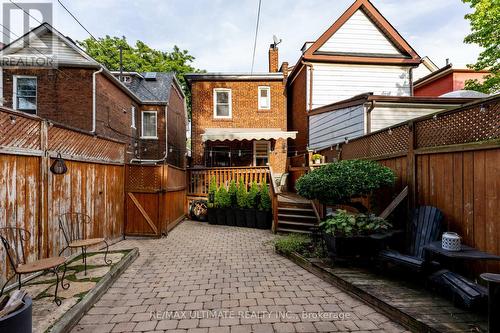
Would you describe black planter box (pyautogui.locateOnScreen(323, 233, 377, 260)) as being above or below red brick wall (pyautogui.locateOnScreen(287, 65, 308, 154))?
below

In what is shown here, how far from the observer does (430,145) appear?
4.30 metres

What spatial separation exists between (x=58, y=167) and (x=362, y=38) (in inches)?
504

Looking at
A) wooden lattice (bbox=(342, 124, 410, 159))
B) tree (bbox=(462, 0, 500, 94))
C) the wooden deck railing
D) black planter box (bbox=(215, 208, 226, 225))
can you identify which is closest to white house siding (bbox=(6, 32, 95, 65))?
the wooden deck railing

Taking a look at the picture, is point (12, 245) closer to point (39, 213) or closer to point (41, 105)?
point (39, 213)

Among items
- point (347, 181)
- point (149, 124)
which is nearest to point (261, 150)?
point (149, 124)

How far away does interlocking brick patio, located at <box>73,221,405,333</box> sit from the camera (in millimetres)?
3010

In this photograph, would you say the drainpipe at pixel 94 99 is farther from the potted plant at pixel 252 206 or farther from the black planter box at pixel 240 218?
the potted plant at pixel 252 206

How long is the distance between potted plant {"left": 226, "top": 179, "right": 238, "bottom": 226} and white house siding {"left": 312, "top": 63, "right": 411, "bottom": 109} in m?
5.24

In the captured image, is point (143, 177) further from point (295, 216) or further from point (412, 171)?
point (412, 171)

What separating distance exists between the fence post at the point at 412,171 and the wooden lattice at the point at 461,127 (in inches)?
3.2

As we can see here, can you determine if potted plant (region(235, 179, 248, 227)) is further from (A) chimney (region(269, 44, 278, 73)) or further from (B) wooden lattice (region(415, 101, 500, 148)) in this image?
(A) chimney (region(269, 44, 278, 73))

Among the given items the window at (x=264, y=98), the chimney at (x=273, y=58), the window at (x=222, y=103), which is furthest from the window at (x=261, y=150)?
the chimney at (x=273, y=58)

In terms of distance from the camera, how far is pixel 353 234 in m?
4.53

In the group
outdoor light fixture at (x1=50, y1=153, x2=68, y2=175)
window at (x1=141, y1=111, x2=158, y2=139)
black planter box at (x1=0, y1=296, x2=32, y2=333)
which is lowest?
black planter box at (x1=0, y1=296, x2=32, y2=333)
